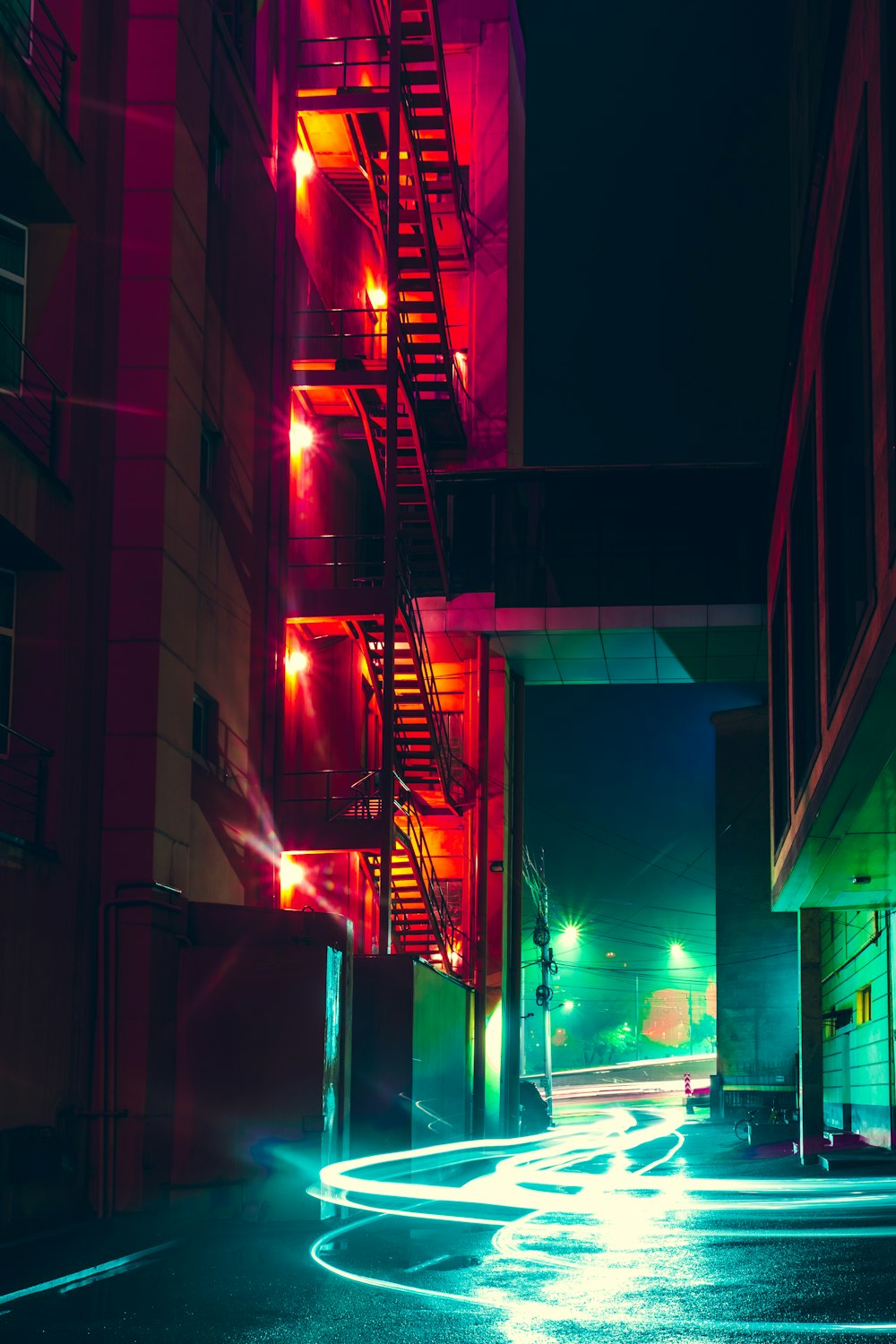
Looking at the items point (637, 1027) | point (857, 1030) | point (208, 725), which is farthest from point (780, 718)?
point (637, 1027)

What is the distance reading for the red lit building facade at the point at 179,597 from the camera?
16062 millimetres

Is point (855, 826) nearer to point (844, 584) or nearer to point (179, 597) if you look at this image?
point (844, 584)

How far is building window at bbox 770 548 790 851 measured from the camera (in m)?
29.1

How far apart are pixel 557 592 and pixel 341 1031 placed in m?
21.8

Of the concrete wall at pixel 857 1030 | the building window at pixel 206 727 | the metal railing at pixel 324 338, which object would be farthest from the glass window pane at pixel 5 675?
the concrete wall at pixel 857 1030

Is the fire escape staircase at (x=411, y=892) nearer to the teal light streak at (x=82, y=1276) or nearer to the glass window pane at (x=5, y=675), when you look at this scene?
the glass window pane at (x=5, y=675)

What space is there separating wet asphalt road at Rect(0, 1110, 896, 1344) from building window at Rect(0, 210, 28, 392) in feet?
28.8

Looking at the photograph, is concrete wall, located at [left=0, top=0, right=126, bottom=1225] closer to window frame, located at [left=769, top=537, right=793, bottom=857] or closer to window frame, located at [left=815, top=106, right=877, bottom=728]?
window frame, located at [left=815, top=106, right=877, bottom=728]

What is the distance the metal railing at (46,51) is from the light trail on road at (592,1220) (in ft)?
40.0

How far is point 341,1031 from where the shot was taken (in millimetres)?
18047

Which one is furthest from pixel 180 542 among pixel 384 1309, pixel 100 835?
pixel 384 1309

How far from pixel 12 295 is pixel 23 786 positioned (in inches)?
209

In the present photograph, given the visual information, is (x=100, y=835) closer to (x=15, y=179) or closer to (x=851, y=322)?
(x=15, y=179)

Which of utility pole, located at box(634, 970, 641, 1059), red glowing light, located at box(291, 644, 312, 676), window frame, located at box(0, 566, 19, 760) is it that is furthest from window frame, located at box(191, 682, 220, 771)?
utility pole, located at box(634, 970, 641, 1059)
